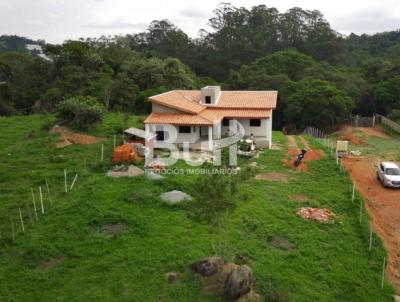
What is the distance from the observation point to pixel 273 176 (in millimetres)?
25312

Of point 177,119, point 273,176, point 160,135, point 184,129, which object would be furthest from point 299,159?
point 160,135

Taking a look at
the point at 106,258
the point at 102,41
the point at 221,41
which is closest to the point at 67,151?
the point at 106,258

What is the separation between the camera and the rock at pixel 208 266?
50.0ft

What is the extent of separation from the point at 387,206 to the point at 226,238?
9.50m

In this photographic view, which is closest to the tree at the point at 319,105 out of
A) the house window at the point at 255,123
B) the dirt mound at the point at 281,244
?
the house window at the point at 255,123

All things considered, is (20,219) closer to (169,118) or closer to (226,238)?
(226,238)

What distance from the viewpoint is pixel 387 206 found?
877 inches

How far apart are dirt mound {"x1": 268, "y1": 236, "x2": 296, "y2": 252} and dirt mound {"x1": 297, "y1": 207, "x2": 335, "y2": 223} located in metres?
2.42

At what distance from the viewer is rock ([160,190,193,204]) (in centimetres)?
2056

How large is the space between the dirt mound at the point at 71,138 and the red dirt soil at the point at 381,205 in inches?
634

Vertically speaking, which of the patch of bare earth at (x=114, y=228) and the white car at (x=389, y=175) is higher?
the white car at (x=389, y=175)

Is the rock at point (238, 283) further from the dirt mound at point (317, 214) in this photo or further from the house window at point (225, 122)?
the house window at point (225, 122)

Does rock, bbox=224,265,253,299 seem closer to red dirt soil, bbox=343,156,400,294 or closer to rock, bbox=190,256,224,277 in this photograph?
rock, bbox=190,256,224,277

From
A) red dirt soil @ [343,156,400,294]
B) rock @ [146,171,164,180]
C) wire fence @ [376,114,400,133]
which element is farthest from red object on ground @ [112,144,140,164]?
wire fence @ [376,114,400,133]
